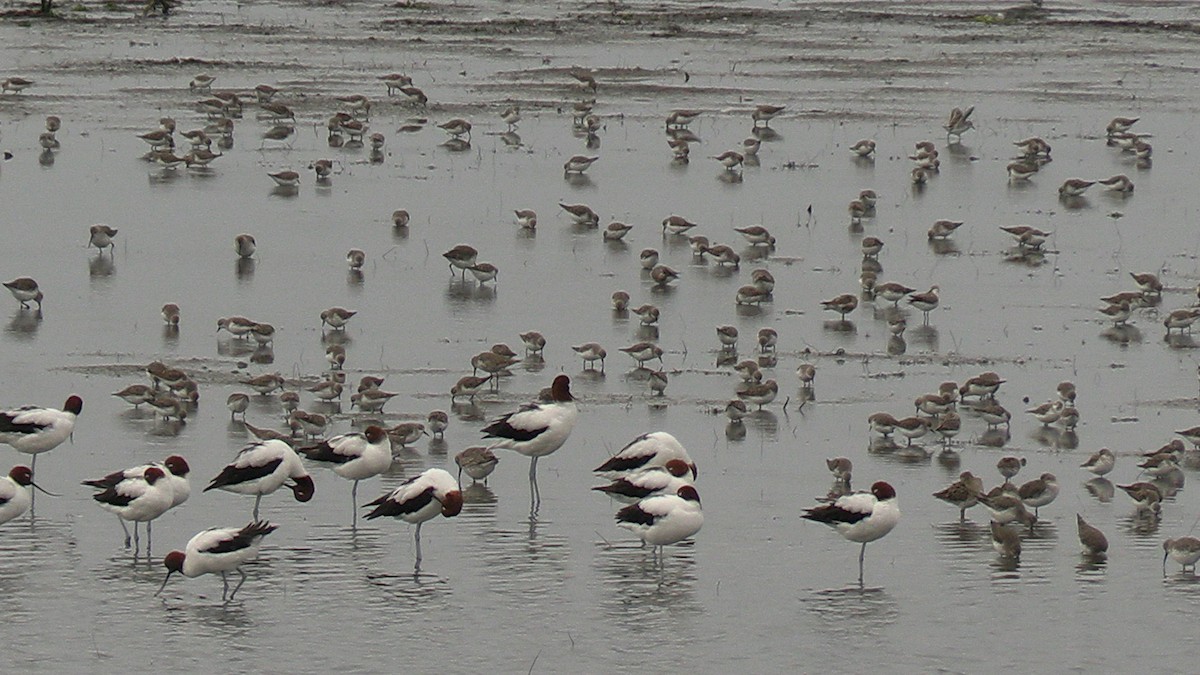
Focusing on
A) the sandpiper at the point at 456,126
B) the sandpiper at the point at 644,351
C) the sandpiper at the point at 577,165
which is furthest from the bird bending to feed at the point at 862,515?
the sandpiper at the point at 456,126

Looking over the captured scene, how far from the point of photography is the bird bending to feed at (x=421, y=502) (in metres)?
16.0

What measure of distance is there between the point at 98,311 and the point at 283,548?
32.0 feet

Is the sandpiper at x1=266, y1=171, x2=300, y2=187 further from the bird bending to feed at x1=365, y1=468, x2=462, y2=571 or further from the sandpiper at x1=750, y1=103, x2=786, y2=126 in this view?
the bird bending to feed at x1=365, y1=468, x2=462, y2=571

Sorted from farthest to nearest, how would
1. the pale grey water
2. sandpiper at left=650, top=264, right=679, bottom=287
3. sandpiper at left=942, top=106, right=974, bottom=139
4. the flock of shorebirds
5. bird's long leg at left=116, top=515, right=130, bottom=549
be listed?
1. sandpiper at left=942, top=106, right=974, bottom=139
2. sandpiper at left=650, top=264, right=679, bottom=287
3. bird's long leg at left=116, top=515, right=130, bottom=549
4. the flock of shorebirds
5. the pale grey water

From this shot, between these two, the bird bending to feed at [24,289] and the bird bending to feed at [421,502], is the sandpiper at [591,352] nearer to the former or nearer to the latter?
the bird bending to feed at [24,289]

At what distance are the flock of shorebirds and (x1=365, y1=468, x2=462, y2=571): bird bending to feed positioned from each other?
0.03 feet

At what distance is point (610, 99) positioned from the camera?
44.8 metres

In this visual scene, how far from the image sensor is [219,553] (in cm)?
1473

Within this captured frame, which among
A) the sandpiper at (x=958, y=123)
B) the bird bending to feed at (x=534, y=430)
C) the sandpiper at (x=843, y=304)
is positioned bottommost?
the bird bending to feed at (x=534, y=430)

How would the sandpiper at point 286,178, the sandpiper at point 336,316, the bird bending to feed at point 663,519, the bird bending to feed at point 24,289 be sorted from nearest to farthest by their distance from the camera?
the bird bending to feed at point 663,519, the sandpiper at point 336,316, the bird bending to feed at point 24,289, the sandpiper at point 286,178

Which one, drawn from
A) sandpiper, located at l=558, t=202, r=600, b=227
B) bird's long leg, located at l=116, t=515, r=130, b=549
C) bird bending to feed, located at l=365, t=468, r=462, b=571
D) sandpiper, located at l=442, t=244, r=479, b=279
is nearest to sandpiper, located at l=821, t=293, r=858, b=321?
sandpiper, located at l=442, t=244, r=479, b=279

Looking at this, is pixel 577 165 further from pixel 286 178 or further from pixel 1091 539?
pixel 1091 539

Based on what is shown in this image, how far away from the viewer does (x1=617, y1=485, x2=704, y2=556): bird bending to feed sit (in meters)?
15.8

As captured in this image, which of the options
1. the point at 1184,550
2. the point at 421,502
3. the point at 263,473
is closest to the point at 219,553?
the point at 421,502
